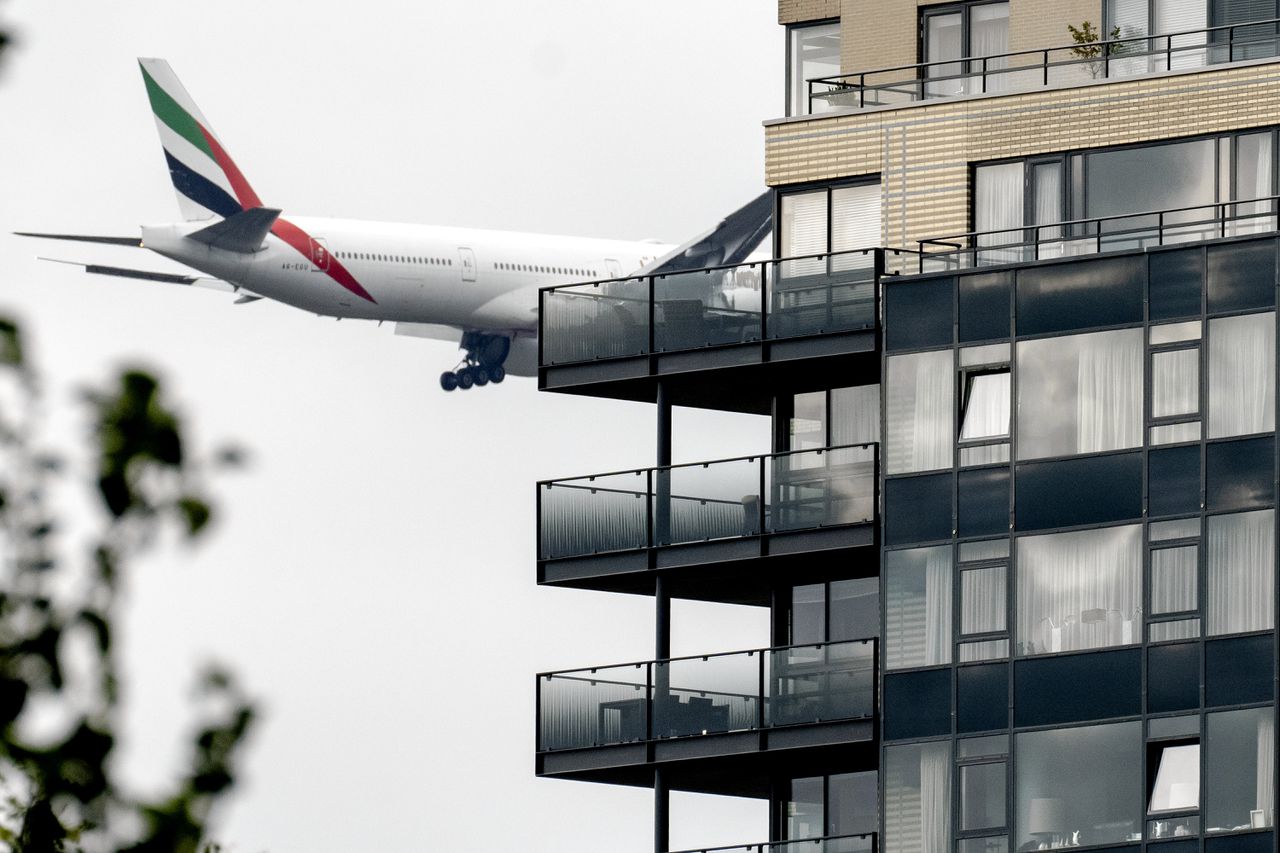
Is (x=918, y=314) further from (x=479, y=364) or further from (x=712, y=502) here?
(x=479, y=364)

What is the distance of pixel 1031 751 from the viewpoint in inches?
1174

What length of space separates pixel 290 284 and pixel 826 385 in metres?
56.7

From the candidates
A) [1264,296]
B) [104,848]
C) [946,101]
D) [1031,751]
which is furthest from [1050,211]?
[104,848]

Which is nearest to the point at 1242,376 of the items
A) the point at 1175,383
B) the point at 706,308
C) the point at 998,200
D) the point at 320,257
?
the point at 1175,383

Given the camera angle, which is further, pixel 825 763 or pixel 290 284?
pixel 290 284

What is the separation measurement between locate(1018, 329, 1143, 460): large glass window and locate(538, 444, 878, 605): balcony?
2941 mm

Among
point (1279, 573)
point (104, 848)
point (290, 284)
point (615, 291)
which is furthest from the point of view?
point (290, 284)

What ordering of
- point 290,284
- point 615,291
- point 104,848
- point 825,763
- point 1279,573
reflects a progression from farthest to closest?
point 290,284, point 615,291, point 825,763, point 1279,573, point 104,848

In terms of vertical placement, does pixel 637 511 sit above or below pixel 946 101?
below

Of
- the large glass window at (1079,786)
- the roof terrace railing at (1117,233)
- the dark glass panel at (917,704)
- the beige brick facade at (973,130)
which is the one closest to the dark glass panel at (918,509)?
the dark glass panel at (917,704)

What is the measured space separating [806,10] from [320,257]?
2125 inches

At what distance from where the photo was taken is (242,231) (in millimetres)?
91188

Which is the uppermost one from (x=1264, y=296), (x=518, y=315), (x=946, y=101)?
(x=518, y=315)

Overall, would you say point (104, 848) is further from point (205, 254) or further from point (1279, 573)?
point (205, 254)
